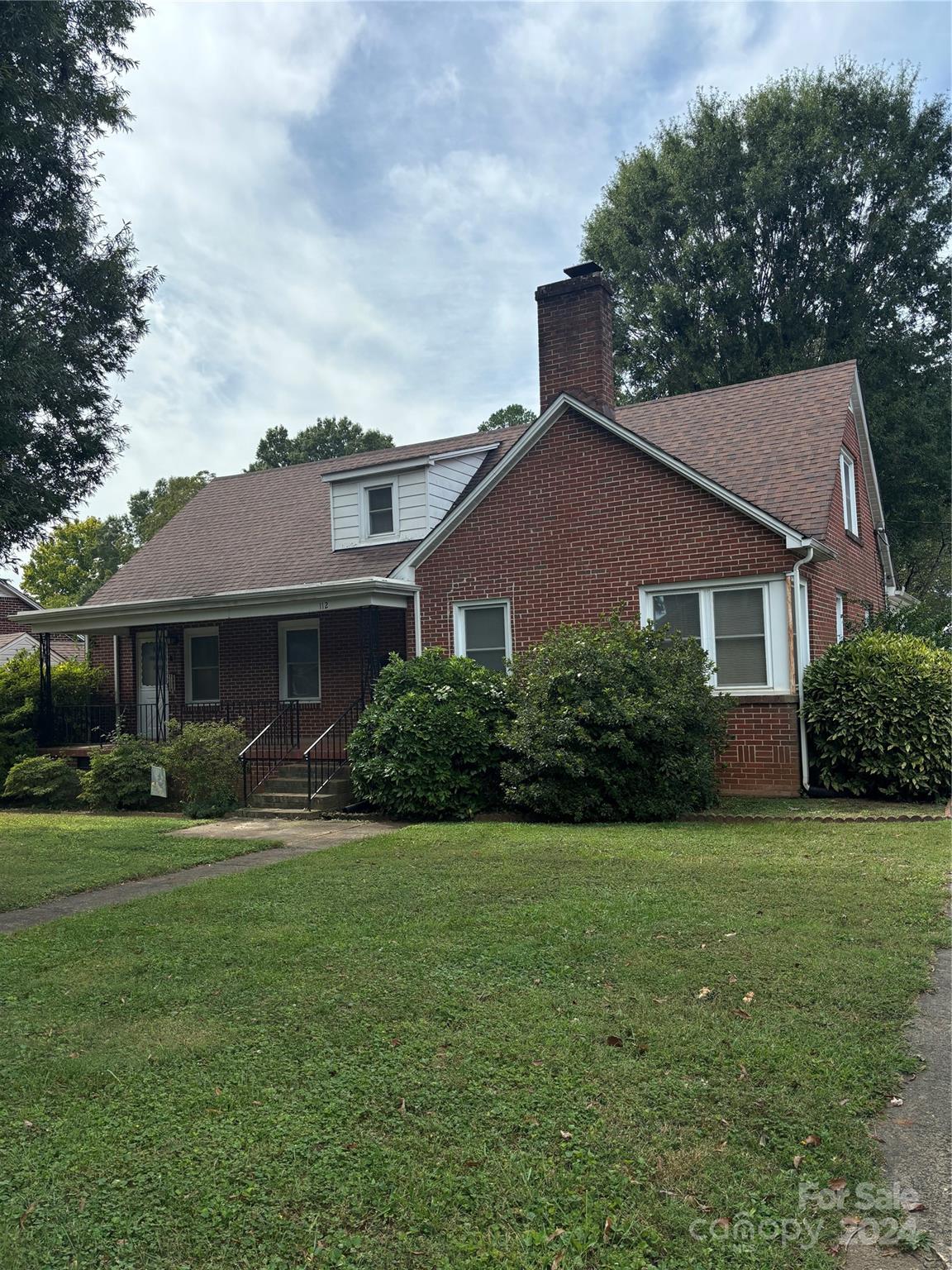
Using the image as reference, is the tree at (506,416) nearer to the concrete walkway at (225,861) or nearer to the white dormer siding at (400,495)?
the white dormer siding at (400,495)

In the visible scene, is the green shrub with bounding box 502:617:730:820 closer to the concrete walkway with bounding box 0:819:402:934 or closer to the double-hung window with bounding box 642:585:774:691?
the double-hung window with bounding box 642:585:774:691

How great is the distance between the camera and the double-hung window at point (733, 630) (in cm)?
1259

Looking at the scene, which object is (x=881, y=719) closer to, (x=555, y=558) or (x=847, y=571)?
(x=847, y=571)

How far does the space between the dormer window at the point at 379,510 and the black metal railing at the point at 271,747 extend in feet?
11.7

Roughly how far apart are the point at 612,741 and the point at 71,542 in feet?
151

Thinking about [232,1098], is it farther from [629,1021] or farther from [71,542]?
[71,542]

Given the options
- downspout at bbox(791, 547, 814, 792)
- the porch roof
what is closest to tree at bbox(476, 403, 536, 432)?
the porch roof

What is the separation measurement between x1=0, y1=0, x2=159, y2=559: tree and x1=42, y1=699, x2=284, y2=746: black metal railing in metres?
6.99

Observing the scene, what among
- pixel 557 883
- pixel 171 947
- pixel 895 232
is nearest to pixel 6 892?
pixel 171 947

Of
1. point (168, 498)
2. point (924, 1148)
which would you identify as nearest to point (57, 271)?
point (924, 1148)

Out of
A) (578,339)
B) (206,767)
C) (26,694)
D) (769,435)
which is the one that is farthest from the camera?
(26,694)

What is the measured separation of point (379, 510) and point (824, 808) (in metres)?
9.79

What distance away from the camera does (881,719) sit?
11477 mm

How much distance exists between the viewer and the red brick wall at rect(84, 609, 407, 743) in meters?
16.8
